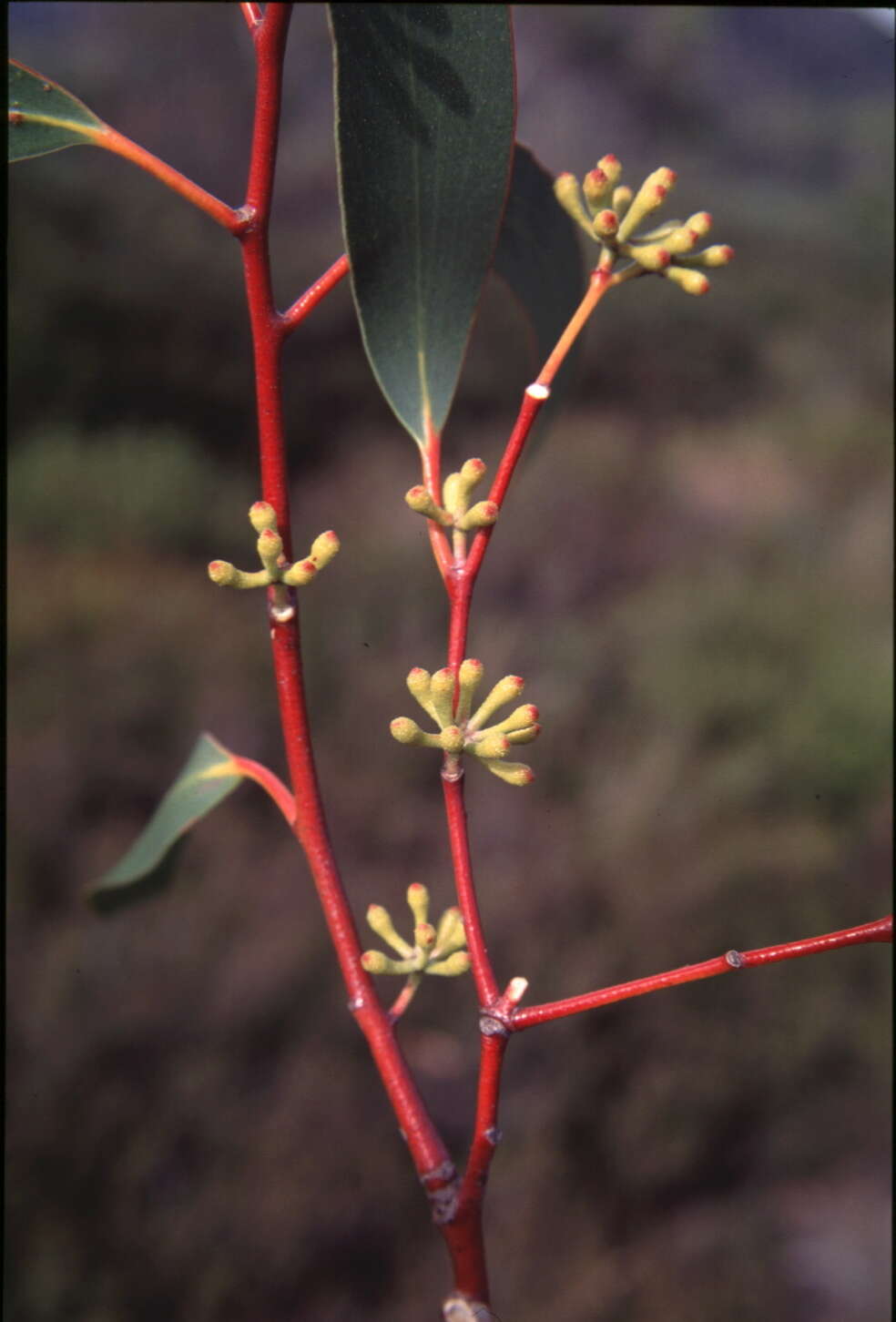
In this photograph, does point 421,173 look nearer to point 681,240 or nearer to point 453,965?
point 681,240

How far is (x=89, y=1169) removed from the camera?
235 cm

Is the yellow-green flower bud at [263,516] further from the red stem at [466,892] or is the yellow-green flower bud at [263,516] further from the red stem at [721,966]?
the red stem at [721,966]

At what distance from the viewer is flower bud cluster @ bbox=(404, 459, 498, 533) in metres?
0.53

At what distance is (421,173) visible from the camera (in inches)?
24.5

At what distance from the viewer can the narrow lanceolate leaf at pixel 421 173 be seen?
1.88ft

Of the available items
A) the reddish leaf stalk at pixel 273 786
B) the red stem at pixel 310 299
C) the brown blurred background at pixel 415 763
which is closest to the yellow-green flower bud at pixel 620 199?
the red stem at pixel 310 299

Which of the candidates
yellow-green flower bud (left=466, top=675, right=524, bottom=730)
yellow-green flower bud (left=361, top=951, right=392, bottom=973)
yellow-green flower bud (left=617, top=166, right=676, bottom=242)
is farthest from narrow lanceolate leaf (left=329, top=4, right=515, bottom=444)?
yellow-green flower bud (left=361, top=951, right=392, bottom=973)

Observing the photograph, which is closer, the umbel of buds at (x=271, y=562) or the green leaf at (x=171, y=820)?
the umbel of buds at (x=271, y=562)

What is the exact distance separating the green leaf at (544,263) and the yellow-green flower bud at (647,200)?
0.91 feet

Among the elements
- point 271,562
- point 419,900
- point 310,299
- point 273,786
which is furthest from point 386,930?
point 310,299

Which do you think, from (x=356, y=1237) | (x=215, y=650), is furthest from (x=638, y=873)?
(x=215, y=650)

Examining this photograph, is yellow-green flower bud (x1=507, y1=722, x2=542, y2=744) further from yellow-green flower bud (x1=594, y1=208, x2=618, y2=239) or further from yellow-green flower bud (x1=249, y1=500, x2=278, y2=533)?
yellow-green flower bud (x1=594, y1=208, x2=618, y2=239)

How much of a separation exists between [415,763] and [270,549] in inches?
134

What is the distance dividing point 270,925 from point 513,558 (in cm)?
250
